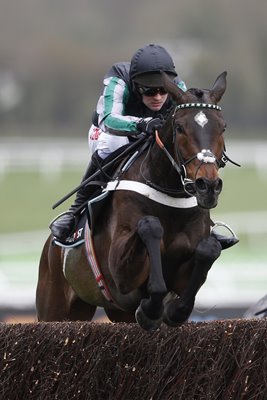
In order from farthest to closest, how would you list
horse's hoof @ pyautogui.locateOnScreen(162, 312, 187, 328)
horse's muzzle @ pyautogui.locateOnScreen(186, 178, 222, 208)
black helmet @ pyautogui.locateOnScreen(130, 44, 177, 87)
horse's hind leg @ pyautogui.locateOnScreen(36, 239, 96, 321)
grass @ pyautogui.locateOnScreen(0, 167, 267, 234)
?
grass @ pyautogui.locateOnScreen(0, 167, 267, 234), horse's hind leg @ pyautogui.locateOnScreen(36, 239, 96, 321), black helmet @ pyautogui.locateOnScreen(130, 44, 177, 87), horse's hoof @ pyautogui.locateOnScreen(162, 312, 187, 328), horse's muzzle @ pyautogui.locateOnScreen(186, 178, 222, 208)

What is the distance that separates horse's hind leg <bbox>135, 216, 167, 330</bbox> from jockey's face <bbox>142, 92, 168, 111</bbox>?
1.00 meters

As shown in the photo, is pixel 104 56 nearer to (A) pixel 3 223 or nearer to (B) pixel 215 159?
(A) pixel 3 223

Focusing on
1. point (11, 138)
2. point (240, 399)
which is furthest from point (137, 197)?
point (11, 138)

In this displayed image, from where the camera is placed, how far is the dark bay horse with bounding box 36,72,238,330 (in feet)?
20.0

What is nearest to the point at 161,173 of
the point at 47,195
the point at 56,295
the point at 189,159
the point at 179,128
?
the point at 179,128

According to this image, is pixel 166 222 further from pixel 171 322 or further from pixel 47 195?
pixel 47 195

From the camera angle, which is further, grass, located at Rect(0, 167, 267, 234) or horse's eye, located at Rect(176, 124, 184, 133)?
grass, located at Rect(0, 167, 267, 234)

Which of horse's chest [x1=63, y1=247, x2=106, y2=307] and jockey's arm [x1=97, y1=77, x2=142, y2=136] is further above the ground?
jockey's arm [x1=97, y1=77, x2=142, y2=136]

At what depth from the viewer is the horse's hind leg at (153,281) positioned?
6156mm

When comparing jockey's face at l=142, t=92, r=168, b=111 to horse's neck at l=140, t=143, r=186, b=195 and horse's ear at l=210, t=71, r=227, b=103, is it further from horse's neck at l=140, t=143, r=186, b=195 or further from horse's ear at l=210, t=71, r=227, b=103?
horse's ear at l=210, t=71, r=227, b=103

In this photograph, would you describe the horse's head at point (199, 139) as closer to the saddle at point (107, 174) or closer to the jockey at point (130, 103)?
the jockey at point (130, 103)

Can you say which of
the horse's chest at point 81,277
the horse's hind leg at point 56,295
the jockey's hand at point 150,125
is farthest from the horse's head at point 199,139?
the horse's hind leg at point 56,295

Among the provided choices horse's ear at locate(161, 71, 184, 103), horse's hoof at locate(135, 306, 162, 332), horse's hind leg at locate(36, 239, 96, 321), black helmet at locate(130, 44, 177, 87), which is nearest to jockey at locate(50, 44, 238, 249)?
black helmet at locate(130, 44, 177, 87)

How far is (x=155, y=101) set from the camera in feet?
23.2
